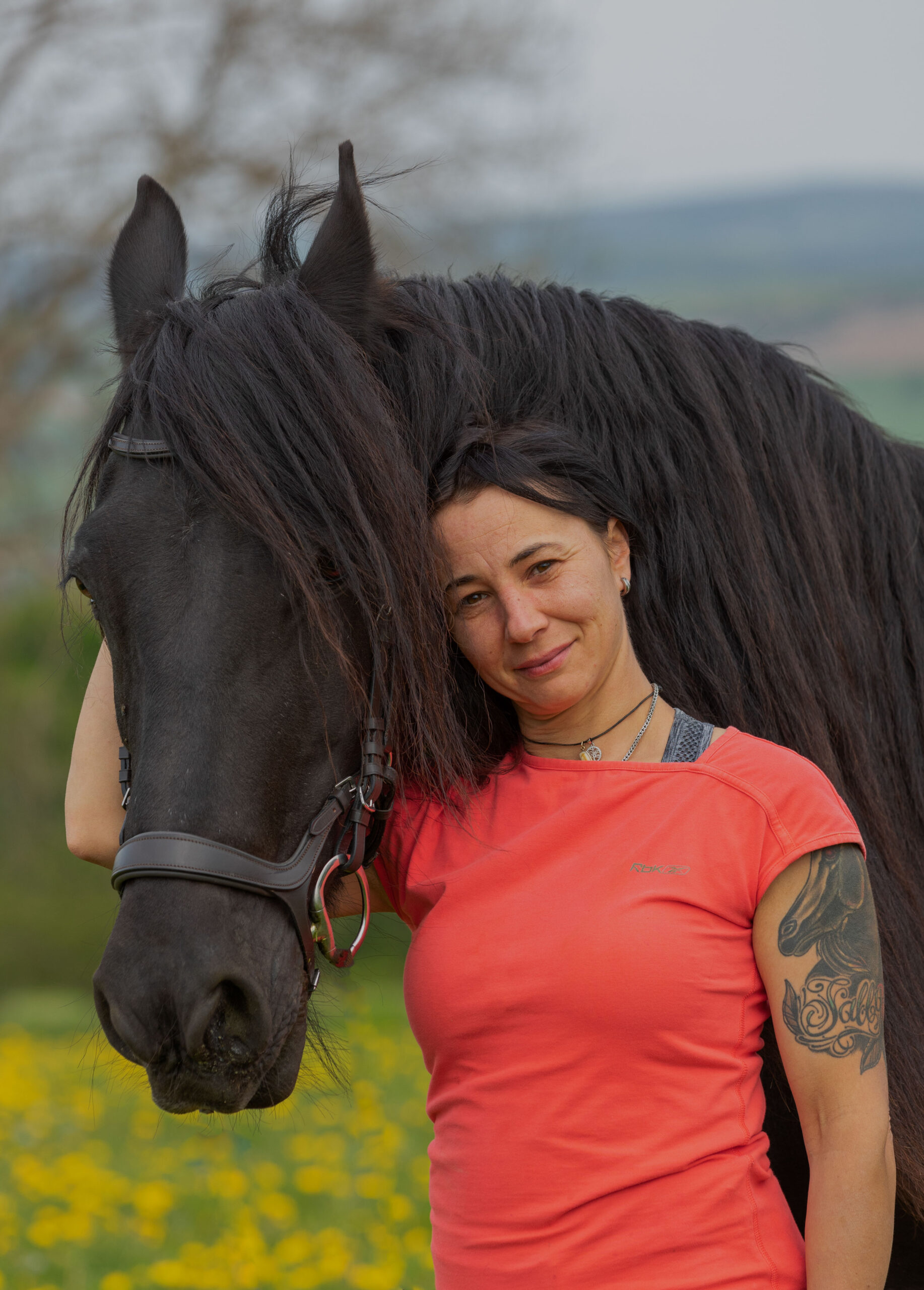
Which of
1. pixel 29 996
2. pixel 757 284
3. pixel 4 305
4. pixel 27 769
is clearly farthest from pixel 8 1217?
pixel 757 284

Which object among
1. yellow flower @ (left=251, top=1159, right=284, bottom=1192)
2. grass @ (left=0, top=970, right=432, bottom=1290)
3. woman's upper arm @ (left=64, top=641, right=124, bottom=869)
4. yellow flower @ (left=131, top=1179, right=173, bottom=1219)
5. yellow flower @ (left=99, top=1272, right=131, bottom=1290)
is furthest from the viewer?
yellow flower @ (left=251, top=1159, right=284, bottom=1192)

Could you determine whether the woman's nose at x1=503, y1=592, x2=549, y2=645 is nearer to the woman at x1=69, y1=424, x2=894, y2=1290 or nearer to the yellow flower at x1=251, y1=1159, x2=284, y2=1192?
the woman at x1=69, y1=424, x2=894, y2=1290

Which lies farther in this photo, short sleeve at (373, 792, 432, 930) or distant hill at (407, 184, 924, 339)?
distant hill at (407, 184, 924, 339)

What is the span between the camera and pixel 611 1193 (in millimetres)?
1509

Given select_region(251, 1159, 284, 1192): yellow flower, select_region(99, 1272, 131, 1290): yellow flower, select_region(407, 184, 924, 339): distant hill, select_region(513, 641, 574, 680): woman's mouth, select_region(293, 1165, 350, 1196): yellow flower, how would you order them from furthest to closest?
select_region(407, 184, 924, 339): distant hill
select_region(251, 1159, 284, 1192): yellow flower
select_region(293, 1165, 350, 1196): yellow flower
select_region(99, 1272, 131, 1290): yellow flower
select_region(513, 641, 574, 680): woman's mouth

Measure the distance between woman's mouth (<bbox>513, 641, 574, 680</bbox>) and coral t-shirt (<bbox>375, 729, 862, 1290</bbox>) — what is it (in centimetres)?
20

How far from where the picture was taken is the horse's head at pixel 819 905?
4.95ft

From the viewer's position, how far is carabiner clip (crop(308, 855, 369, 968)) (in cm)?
160

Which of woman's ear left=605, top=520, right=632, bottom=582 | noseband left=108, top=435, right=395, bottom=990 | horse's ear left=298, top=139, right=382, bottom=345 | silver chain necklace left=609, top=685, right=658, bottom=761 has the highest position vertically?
horse's ear left=298, top=139, right=382, bottom=345

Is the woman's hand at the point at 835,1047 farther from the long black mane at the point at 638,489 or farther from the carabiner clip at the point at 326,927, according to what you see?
the carabiner clip at the point at 326,927

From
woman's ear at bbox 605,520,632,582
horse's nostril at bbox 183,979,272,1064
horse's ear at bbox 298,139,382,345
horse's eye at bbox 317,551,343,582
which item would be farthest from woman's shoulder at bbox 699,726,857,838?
horse's ear at bbox 298,139,382,345

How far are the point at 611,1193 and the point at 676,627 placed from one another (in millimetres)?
888

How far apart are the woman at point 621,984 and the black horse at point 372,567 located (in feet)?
0.47

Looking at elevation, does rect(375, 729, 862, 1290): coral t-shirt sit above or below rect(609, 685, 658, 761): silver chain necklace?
below
